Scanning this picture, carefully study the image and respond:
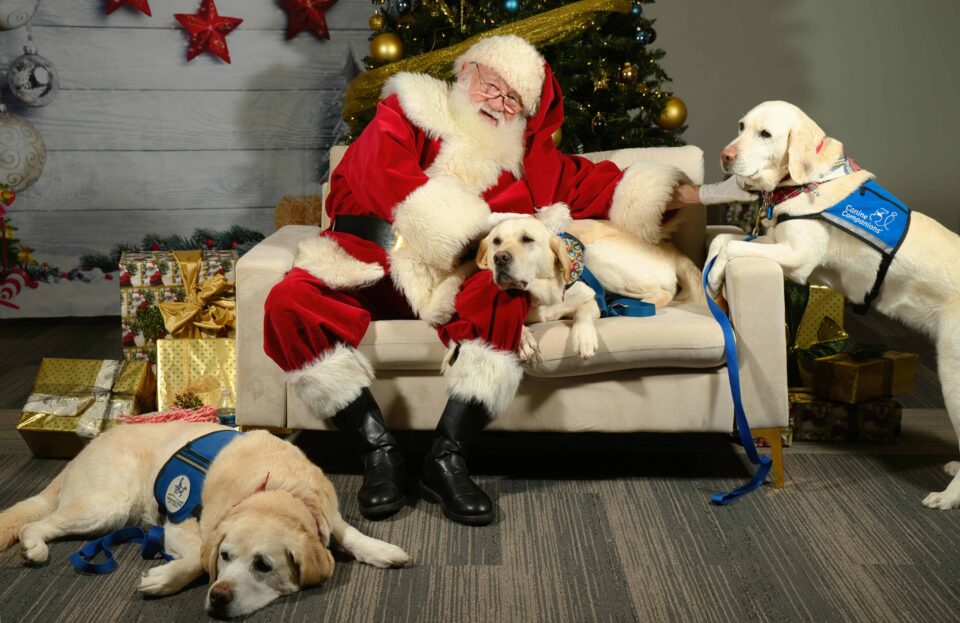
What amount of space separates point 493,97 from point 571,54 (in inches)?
38.0

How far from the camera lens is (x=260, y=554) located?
195 cm

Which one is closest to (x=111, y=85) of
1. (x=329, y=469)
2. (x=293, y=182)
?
(x=293, y=182)

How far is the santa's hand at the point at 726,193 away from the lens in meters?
2.81

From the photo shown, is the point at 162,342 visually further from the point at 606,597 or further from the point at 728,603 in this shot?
the point at 728,603

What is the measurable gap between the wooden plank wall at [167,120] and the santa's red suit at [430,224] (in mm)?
1801

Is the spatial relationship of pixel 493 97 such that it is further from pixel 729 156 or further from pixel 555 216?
pixel 729 156

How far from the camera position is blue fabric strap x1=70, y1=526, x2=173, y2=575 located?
2.21 meters

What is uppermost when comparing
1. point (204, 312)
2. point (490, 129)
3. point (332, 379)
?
point (490, 129)

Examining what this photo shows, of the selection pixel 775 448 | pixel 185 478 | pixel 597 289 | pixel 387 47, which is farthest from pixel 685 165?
pixel 185 478

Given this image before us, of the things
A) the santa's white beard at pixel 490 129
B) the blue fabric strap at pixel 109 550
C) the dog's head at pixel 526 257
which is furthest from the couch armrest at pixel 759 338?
the blue fabric strap at pixel 109 550

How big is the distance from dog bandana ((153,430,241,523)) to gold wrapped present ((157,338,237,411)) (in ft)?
3.16

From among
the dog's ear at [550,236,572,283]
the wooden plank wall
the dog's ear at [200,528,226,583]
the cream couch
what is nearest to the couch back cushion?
the cream couch

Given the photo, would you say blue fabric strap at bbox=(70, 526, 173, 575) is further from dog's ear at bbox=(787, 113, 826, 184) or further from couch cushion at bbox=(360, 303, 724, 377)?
dog's ear at bbox=(787, 113, 826, 184)

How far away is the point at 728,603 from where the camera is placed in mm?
2105
